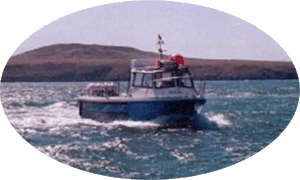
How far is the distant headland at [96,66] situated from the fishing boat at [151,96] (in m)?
0.25

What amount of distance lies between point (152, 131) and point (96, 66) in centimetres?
228

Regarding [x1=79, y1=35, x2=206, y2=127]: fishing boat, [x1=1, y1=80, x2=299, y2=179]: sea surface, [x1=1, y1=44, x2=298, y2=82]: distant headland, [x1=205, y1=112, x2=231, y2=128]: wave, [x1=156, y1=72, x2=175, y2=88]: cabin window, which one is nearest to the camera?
[x1=1, y1=80, x2=299, y2=179]: sea surface

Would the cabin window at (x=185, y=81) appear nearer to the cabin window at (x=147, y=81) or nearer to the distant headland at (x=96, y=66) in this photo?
the distant headland at (x=96, y=66)

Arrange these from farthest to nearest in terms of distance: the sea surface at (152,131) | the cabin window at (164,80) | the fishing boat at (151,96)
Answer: the cabin window at (164,80)
the fishing boat at (151,96)
the sea surface at (152,131)

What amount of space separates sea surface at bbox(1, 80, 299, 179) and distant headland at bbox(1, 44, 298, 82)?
0.20 metres

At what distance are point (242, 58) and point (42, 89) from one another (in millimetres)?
4926

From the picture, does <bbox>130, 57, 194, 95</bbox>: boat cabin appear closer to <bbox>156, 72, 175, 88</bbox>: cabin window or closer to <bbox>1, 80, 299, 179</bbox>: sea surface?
<bbox>156, 72, 175, 88</bbox>: cabin window

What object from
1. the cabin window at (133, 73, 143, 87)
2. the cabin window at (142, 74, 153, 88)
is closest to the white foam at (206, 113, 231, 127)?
the cabin window at (142, 74, 153, 88)

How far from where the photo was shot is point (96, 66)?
13031 mm

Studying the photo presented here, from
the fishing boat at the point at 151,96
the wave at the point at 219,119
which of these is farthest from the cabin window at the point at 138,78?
the wave at the point at 219,119

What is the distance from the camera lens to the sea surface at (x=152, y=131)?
10.5 metres

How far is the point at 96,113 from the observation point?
1283 cm

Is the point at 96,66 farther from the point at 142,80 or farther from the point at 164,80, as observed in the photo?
the point at 164,80

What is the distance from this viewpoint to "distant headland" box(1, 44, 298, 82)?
12.7 metres
